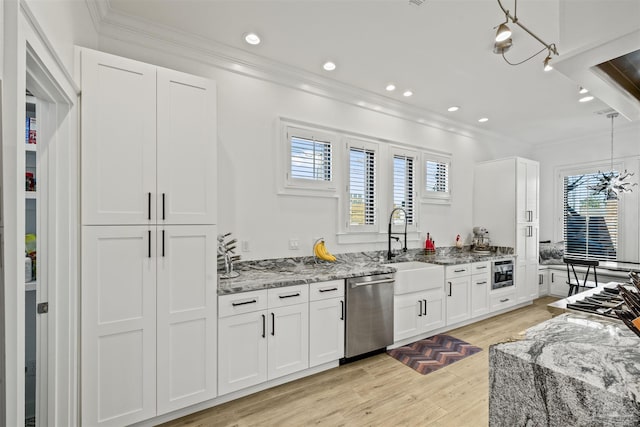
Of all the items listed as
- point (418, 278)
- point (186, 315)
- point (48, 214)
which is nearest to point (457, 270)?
point (418, 278)

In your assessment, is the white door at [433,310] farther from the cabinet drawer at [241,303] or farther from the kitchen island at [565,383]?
the kitchen island at [565,383]

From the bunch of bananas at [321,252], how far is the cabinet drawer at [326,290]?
45 centimetres

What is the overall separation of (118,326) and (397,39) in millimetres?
3082

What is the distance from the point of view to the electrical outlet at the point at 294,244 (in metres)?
3.14

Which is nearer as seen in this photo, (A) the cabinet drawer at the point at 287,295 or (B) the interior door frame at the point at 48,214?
(B) the interior door frame at the point at 48,214

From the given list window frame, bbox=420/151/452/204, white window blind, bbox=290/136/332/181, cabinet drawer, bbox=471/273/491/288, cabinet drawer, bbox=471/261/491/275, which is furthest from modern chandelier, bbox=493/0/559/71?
cabinet drawer, bbox=471/273/491/288

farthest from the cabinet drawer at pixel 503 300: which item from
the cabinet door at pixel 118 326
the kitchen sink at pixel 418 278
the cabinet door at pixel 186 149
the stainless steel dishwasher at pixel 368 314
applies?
the cabinet door at pixel 118 326

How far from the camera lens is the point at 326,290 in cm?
265

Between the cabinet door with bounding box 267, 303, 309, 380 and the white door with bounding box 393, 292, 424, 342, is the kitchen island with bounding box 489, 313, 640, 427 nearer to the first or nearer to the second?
the cabinet door with bounding box 267, 303, 309, 380

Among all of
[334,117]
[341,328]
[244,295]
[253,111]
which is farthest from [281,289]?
[334,117]

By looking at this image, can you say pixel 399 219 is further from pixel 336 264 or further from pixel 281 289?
pixel 281 289

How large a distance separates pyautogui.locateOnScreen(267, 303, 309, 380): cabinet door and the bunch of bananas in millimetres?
698

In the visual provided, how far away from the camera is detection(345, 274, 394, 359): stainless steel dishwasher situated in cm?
280

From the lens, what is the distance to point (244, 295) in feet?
7.48
